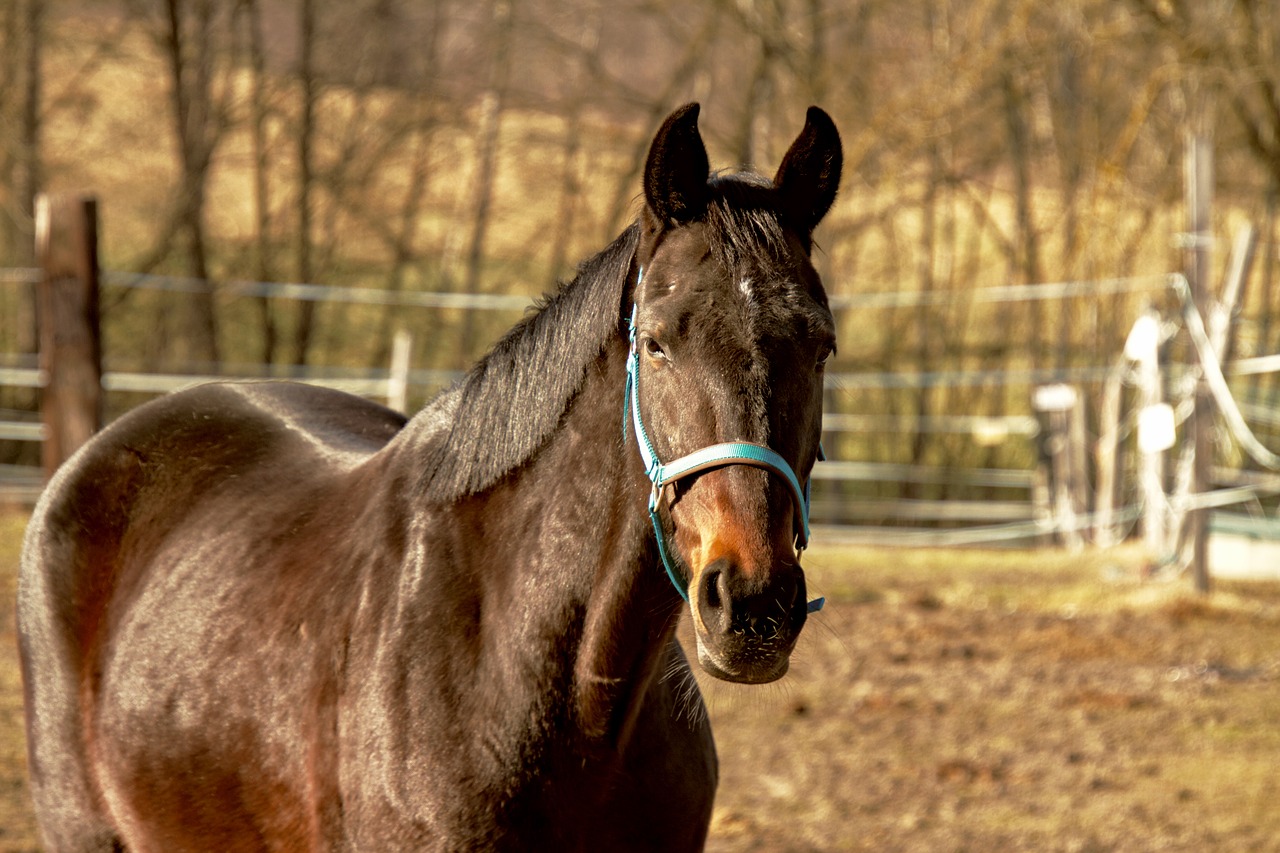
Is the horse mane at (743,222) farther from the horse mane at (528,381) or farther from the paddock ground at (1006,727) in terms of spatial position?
the paddock ground at (1006,727)

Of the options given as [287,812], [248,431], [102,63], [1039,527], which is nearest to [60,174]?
[102,63]

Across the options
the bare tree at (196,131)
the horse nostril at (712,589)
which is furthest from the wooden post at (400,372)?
the horse nostril at (712,589)

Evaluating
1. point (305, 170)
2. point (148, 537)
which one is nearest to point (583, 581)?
point (148, 537)

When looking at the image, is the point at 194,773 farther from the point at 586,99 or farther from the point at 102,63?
the point at 586,99

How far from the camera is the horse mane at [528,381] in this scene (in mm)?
1811

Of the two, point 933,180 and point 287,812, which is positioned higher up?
point 933,180

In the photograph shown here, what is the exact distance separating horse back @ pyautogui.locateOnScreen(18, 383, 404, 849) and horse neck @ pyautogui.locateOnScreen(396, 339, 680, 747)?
44cm

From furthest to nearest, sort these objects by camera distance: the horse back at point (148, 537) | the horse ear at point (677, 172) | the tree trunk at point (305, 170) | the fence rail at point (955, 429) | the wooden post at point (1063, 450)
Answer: the tree trunk at point (305, 170)
the wooden post at point (1063, 450)
the fence rail at point (955, 429)
the horse back at point (148, 537)
the horse ear at point (677, 172)

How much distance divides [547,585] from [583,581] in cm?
5

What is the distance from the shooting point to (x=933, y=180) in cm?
1191

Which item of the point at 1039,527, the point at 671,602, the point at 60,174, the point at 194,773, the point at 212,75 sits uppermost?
the point at 212,75

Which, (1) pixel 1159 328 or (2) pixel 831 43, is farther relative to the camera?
(2) pixel 831 43

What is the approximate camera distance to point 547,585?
5.85 feet

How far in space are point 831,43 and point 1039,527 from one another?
222 inches
